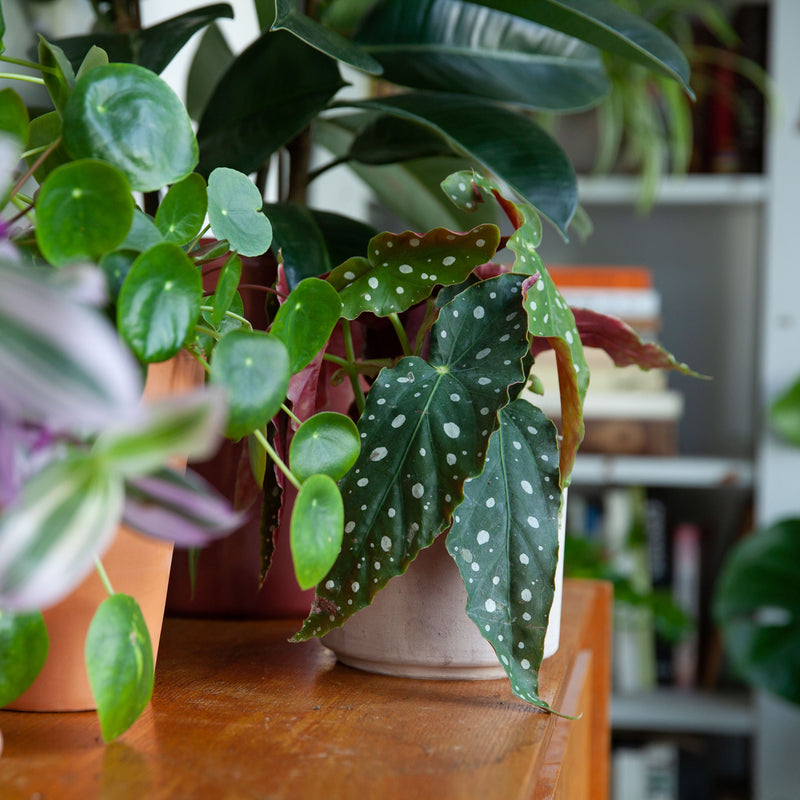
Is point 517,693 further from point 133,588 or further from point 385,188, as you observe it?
point 385,188

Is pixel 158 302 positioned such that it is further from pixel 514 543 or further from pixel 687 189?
pixel 687 189

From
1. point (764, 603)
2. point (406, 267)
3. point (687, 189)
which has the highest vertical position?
point (687, 189)

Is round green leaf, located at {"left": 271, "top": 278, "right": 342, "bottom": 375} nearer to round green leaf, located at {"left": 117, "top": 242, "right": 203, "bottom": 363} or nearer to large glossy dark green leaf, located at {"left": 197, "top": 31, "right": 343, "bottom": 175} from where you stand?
round green leaf, located at {"left": 117, "top": 242, "right": 203, "bottom": 363}

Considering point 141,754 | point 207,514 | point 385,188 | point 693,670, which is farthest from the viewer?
point 693,670

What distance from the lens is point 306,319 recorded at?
385mm

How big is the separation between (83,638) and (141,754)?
0.20ft

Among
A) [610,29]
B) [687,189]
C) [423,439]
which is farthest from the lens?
[687,189]

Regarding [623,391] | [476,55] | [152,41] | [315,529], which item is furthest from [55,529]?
[623,391]

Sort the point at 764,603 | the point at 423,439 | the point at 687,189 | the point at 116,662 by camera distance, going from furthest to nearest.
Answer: the point at 687,189 < the point at 764,603 < the point at 423,439 < the point at 116,662

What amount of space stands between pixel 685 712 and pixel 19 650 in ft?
5.25

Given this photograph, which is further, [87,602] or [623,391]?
[623,391]

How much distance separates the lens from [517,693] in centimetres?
41

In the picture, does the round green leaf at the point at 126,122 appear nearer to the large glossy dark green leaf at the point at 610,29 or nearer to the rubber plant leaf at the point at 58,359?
the rubber plant leaf at the point at 58,359

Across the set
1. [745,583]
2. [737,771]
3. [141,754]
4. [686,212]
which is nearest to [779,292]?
[686,212]
